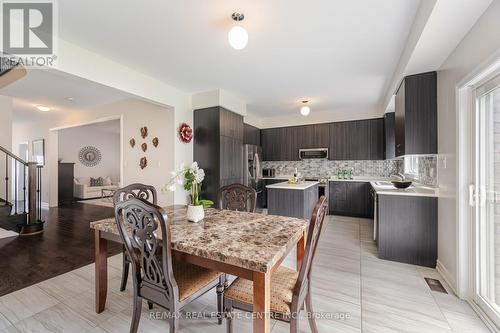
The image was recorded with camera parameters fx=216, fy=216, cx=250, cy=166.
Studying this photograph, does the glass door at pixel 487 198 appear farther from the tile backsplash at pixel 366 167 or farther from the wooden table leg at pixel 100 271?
the wooden table leg at pixel 100 271

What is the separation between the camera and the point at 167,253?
44.9 inches

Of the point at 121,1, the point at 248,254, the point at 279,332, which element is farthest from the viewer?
the point at 121,1

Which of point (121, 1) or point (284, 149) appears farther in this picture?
point (284, 149)

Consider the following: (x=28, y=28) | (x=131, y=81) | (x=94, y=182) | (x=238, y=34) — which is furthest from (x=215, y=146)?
(x=94, y=182)

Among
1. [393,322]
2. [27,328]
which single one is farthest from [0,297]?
[393,322]

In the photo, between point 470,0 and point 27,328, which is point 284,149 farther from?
point 27,328

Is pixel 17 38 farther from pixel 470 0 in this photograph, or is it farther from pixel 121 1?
pixel 470 0

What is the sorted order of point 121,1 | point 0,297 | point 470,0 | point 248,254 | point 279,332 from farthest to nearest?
point 0,297, point 121,1, point 279,332, point 470,0, point 248,254

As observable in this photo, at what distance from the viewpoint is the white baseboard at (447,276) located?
203 centimetres

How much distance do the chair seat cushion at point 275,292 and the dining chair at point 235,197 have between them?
89cm

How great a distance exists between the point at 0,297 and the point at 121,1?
281 centimetres

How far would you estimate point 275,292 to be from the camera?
1.25 meters

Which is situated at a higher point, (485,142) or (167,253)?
(485,142)

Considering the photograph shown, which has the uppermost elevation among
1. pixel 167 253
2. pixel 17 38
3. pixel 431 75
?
pixel 17 38
